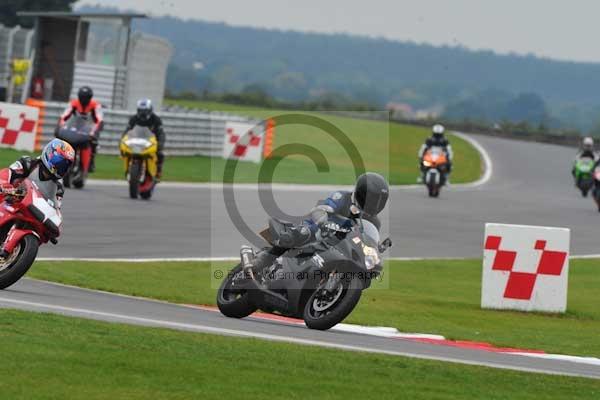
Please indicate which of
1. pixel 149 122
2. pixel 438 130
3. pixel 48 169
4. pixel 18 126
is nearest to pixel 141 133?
pixel 149 122

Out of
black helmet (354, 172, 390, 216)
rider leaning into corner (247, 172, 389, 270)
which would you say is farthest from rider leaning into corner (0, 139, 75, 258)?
black helmet (354, 172, 390, 216)

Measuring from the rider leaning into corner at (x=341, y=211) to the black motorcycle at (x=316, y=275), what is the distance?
5 centimetres

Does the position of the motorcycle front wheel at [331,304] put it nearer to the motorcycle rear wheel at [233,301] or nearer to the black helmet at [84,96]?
the motorcycle rear wheel at [233,301]

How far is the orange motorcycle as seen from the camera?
34.2 m

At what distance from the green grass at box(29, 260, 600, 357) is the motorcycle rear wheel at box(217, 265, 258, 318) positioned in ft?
5.29

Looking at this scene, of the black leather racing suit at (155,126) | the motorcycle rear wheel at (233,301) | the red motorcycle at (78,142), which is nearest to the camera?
the motorcycle rear wheel at (233,301)

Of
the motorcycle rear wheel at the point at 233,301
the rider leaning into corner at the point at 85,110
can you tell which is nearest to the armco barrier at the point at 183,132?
the rider leaning into corner at the point at 85,110

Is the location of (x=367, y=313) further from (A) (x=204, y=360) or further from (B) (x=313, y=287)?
(A) (x=204, y=360)

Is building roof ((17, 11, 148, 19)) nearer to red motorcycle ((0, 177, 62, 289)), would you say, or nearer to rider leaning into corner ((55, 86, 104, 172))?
rider leaning into corner ((55, 86, 104, 172))

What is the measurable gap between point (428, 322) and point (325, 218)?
293 centimetres

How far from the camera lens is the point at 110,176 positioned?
98.1 ft

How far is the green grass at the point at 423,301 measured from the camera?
13.5 meters

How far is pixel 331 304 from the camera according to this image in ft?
38.4

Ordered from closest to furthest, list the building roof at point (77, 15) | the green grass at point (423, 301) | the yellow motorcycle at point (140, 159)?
1. the green grass at point (423, 301)
2. the yellow motorcycle at point (140, 159)
3. the building roof at point (77, 15)
